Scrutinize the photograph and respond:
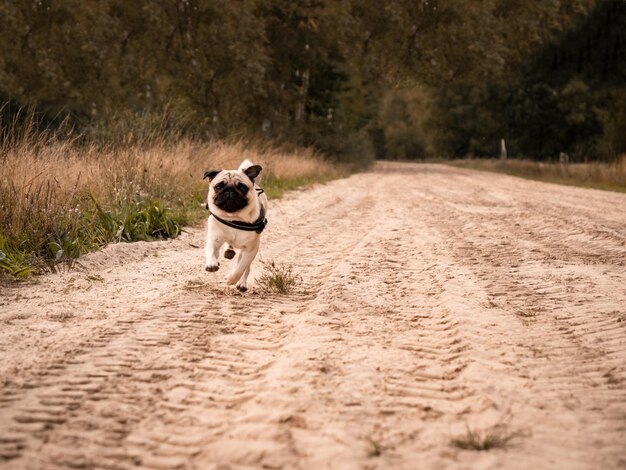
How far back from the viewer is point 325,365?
3.91m

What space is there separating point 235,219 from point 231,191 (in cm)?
31

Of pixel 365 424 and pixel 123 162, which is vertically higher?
pixel 123 162

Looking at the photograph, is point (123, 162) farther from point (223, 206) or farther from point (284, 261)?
point (223, 206)

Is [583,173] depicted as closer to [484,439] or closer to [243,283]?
[243,283]

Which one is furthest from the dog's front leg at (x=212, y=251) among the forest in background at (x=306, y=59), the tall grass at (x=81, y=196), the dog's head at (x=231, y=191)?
the forest in background at (x=306, y=59)


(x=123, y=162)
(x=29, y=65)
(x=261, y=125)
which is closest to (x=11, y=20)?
(x=29, y=65)

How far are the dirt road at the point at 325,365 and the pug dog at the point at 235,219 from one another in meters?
0.28

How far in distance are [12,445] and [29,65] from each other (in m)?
30.3

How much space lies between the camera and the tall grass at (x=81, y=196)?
7.25 m

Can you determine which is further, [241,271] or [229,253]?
[229,253]

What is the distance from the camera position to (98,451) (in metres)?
2.79

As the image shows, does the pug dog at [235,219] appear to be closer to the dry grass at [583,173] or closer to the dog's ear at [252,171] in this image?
the dog's ear at [252,171]

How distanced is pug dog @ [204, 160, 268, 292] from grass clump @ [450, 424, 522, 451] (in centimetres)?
334

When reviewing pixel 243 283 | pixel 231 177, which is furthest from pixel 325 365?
pixel 231 177
